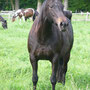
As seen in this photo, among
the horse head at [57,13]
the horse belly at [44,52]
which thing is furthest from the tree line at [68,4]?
the horse head at [57,13]

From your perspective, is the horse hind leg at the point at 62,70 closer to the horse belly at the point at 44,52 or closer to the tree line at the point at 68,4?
the horse belly at the point at 44,52

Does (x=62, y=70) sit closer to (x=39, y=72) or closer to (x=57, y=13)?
(x=39, y=72)

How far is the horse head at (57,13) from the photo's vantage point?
8.99 feet

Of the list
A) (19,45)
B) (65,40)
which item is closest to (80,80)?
(65,40)

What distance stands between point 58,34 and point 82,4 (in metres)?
42.0

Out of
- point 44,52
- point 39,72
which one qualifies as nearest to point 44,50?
point 44,52

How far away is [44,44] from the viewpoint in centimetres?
364

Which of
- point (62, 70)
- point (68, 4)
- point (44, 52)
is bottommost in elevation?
point (62, 70)

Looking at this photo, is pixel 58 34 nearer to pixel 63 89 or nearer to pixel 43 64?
pixel 63 89

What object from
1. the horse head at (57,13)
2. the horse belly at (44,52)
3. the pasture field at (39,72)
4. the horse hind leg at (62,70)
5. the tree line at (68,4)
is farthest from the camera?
the tree line at (68,4)

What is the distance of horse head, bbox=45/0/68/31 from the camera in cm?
274

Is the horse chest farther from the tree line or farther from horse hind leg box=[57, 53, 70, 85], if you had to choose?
the tree line

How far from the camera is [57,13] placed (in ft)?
9.37

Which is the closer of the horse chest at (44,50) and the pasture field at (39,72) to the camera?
the horse chest at (44,50)
